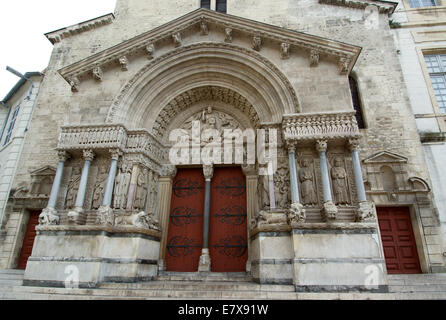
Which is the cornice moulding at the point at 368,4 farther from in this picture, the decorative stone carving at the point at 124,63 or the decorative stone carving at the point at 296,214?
the decorative stone carving at the point at 296,214

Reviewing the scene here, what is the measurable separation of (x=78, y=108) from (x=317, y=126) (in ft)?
23.0

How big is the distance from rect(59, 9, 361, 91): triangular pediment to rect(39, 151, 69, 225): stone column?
7.49ft

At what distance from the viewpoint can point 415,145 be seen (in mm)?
8320

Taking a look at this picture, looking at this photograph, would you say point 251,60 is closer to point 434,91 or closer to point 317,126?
point 317,126

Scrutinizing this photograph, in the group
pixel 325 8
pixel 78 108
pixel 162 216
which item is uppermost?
pixel 325 8

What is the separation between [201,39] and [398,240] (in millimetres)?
8473

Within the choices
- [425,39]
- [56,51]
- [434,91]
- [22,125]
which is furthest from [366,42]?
[22,125]

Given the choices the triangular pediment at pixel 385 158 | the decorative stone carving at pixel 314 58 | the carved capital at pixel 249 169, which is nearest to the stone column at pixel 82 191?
the carved capital at pixel 249 169

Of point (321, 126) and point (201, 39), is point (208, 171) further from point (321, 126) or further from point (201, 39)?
point (201, 39)

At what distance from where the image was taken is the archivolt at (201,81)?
7809mm

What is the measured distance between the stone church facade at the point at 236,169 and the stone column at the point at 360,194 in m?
0.03

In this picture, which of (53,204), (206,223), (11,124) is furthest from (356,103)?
(11,124)

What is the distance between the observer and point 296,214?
6.09 metres

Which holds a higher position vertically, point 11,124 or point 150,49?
point 150,49
